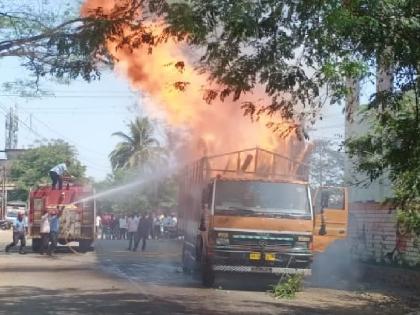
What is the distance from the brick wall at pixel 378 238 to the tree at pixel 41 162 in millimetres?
42133

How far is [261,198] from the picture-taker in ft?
48.7

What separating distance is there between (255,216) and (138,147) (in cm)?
4775

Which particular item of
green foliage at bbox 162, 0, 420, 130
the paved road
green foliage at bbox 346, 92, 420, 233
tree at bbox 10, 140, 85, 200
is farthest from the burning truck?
tree at bbox 10, 140, 85, 200

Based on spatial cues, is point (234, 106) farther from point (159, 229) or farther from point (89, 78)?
point (159, 229)

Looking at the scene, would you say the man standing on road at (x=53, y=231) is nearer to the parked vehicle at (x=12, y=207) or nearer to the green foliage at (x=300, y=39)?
the green foliage at (x=300, y=39)

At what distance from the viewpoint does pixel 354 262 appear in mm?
20078

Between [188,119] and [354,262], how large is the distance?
6226 millimetres

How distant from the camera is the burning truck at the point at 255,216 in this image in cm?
1441

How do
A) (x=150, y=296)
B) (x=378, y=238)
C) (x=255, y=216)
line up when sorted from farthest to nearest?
(x=378, y=238) → (x=255, y=216) → (x=150, y=296)

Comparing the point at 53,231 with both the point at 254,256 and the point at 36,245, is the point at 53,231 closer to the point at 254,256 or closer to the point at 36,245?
the point at 36,245

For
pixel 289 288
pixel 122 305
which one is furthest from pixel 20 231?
pixel 122 305

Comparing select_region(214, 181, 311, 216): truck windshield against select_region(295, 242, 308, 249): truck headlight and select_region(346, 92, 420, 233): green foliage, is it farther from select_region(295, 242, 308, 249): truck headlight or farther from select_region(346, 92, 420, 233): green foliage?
select_region(346, 92, 420, 233): green foliage

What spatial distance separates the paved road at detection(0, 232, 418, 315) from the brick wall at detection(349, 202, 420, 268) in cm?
213

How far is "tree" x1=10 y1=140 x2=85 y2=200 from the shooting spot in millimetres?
61594
